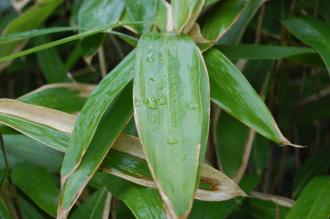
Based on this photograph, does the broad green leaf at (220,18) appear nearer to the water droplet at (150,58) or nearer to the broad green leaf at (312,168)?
the water droplet at (150,58)

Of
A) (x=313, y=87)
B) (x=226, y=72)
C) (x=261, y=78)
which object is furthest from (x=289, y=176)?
(x=226, y=72)

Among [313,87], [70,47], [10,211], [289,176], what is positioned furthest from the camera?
[289,176]

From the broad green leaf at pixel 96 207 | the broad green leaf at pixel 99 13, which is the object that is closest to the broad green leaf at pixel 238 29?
the broad green leaf at pixel 99 13

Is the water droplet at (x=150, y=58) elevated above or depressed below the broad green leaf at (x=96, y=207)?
above

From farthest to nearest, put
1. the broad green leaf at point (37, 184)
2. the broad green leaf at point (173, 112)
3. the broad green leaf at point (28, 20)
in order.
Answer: the broad green leaf at point (28, 20) < the broad green leaf at point (37, 184) < the broad green leaf at point (173, 112)

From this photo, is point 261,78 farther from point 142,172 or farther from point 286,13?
point 142,172

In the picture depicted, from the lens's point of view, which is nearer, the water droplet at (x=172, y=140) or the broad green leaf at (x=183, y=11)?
the water droplet at (x=172, y=140)
